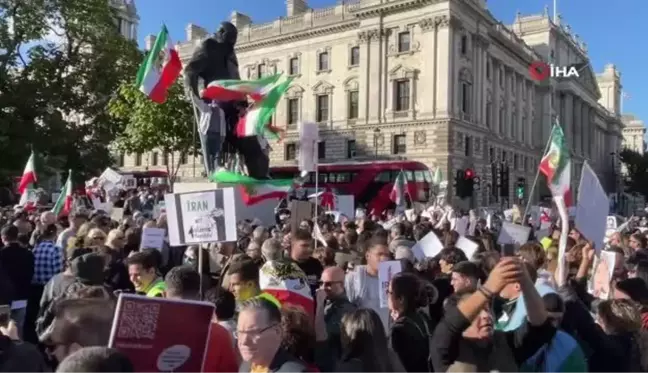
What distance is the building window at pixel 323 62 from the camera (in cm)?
5677

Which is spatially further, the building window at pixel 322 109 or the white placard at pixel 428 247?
the building window at pixel 322 109

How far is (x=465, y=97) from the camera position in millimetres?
52750

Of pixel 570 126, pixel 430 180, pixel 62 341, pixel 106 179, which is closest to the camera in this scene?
pixel 62 341

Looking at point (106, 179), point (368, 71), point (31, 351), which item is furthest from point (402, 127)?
point (31, 351)

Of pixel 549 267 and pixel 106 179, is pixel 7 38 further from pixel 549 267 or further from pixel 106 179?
pixel 549 267

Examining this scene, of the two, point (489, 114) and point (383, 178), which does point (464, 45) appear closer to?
point (489, 114)

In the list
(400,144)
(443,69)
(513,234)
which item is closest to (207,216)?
(513,234)

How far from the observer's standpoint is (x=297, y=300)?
4.51 meters

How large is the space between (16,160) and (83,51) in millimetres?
6472

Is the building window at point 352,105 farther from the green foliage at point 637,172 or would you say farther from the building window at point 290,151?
the green foliage at point 637,172

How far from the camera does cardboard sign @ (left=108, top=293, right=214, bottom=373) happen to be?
2584mm

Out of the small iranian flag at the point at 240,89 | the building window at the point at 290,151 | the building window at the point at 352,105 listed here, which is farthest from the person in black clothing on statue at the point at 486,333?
the building window at the point at 290,151

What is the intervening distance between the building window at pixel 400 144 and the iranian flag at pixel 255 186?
3983 centimetres

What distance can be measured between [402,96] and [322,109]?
7821 millimetres
